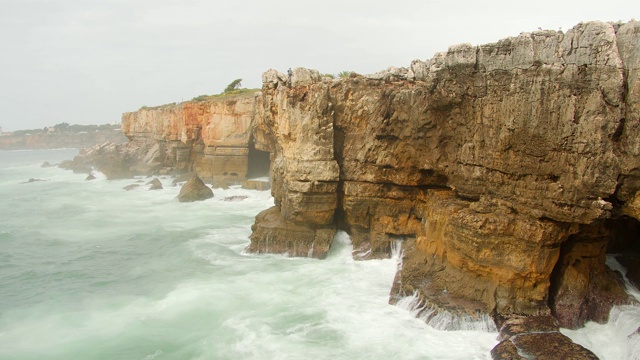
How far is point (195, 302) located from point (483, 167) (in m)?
9.77

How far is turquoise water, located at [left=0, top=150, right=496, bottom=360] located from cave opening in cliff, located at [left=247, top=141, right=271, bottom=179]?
11.7 meters

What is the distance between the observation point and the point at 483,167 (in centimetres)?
1257

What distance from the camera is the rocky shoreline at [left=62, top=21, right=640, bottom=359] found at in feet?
32.4

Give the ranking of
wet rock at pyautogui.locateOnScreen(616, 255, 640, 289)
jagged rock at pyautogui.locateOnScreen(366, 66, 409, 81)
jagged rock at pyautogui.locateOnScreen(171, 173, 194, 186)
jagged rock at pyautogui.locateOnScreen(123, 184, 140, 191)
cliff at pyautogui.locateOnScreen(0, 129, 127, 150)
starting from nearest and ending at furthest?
wet rock at pyautogui.locateOnScreen(616, 255, 640, 289) → jagged rock at pyautogui.locateOnScreen(366, 66, 409, 81) → jagged rock at pyautogui.locateOnScreen(123, 184, 140, 191) → jagged rock at pyautogui.locateOnScreen(171, 173, 194, 186) → cliff at pyautogui.locateOnScreen(0, 129, 127, 150)

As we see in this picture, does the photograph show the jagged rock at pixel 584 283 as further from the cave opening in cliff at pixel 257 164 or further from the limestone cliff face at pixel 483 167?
the cave opening in cliff at pixel 257 164

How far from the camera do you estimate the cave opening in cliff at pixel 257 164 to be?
3622cm

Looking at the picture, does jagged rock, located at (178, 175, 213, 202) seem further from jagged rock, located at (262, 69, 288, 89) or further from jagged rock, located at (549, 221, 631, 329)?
A: jagged rock, located at (549, 221, 631, 329)

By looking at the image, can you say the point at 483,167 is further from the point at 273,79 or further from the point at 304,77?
the point at 273,79

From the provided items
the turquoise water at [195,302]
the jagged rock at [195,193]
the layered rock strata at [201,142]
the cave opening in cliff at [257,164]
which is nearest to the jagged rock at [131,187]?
the layered rock strata at [201,142]

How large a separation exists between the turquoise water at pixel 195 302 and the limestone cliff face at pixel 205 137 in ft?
36.4

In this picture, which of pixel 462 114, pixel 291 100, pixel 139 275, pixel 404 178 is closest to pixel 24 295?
pixel 139 275

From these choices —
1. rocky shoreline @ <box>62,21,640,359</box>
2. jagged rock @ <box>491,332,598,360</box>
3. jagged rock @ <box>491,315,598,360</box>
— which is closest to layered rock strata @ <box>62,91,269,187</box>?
rocky shoreline @ <box>62,21,640,359</box>

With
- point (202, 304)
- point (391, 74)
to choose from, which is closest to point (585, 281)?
point (391, 74)

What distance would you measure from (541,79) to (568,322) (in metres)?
6.11
